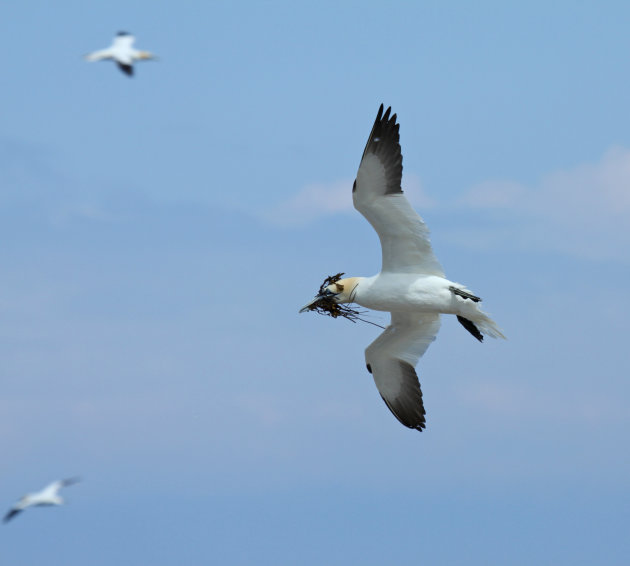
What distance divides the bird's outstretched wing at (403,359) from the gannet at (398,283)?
0.7 inches

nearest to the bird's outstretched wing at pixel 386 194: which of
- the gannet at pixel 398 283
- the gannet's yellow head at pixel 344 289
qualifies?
the gannet at pixel 398 283

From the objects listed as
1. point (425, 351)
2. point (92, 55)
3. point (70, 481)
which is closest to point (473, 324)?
point (425, 351)

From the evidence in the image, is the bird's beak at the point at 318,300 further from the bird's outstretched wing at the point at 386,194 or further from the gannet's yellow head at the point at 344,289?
→ the bird's outstretched wing at the point at 386,194

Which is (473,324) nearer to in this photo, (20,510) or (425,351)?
(425,351)

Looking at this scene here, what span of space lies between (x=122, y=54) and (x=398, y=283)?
6804 millimetres

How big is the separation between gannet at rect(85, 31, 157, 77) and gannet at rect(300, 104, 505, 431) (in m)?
5.31

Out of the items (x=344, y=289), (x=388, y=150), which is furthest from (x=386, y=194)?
(x=344, y=289)

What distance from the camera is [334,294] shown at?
731 inches

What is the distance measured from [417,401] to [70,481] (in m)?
5.89

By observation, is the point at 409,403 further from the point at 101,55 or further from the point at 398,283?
the point at 101,55

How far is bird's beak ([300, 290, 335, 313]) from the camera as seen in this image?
18.6 m

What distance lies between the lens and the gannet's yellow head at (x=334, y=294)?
18531mm

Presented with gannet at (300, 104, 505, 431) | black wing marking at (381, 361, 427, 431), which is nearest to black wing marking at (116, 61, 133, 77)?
gannet at (300, 104, 505, 431)

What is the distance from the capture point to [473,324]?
62.3ft
